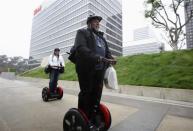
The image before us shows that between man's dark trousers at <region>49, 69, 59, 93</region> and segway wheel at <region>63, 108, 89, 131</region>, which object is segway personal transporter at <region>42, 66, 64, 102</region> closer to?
man's dark trousers at <region>49, 69, 59, 93</region>

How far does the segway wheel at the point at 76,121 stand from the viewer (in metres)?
1.92

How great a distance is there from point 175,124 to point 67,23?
7739 centimetres

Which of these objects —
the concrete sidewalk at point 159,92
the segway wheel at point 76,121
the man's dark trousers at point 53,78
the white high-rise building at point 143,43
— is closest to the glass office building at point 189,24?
the concrete sidewalk at point 159,92

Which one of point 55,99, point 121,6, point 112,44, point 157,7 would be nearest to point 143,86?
point 55,99

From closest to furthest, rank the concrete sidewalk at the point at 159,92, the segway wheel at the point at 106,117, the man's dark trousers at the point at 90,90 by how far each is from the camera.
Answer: the man's dark trousers at the point at 90,90, the segway wheel at the point at 106,117, the concrete sidewalk at the point at 159,92

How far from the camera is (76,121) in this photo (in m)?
2.01

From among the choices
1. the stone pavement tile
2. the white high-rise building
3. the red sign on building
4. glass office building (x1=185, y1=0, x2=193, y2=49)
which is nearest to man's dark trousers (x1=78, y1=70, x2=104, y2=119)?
the stone pavement tile

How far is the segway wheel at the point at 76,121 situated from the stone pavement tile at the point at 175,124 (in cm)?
134

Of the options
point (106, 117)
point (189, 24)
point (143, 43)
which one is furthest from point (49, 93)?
point (143, 43)

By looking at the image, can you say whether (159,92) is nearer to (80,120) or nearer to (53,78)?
(53,78)

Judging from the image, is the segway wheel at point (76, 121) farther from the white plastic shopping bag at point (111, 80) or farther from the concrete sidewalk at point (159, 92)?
the concrete sidewalk at point (159, 92)

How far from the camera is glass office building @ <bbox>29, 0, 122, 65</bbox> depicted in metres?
69.6

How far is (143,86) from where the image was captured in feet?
20.9

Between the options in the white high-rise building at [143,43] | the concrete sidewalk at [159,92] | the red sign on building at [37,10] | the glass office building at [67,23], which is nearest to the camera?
the concrete sidewalk at [159,92]
